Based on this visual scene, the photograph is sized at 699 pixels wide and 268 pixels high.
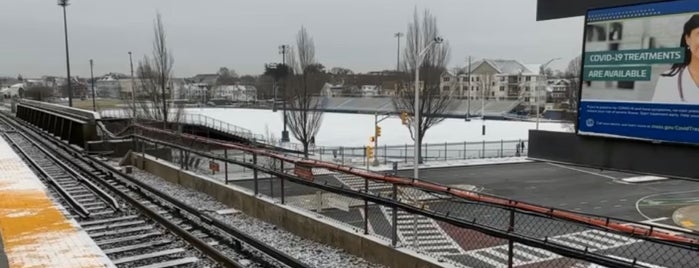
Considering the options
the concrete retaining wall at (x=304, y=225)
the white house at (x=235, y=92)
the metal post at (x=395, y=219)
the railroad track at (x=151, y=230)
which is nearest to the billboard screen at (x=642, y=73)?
the metal post at (x=395, y=219)

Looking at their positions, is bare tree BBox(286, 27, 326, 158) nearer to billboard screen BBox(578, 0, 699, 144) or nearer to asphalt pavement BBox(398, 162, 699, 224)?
asphalt pavement BBox(398, 162, 699, 224)

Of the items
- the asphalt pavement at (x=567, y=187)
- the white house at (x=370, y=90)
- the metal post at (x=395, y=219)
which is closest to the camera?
the metal post at (x=395, y=219)

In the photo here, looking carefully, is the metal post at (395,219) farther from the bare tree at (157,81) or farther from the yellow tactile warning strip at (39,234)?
the bare tree at (157,81)

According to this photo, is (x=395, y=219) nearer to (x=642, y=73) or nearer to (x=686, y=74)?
(x=642, y=73)

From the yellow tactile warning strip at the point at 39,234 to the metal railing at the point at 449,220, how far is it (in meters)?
3.59

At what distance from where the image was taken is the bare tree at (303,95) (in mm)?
38969

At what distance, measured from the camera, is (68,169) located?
17344 millimetres

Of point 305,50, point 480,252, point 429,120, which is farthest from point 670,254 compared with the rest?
point 305,50

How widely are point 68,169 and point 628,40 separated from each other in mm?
16302

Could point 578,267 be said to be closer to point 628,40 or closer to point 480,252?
point 628,40

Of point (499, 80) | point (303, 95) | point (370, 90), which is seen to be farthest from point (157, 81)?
point (370, 90)

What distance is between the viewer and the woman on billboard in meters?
6.39

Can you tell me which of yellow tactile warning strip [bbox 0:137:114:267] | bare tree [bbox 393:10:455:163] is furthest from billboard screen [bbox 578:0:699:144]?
bare tree [bbox 393:10:455:163]

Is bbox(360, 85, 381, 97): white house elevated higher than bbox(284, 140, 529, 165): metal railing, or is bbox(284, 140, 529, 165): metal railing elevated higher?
bbox(360, 85, 381, 97): white house
